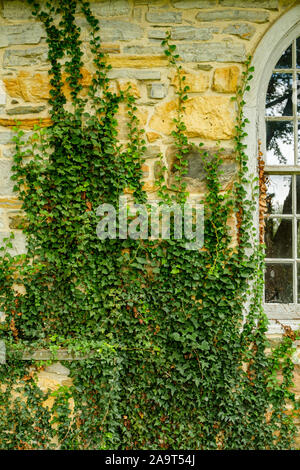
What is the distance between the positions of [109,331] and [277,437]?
5.52 feet

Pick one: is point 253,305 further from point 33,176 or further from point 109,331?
point 33,176

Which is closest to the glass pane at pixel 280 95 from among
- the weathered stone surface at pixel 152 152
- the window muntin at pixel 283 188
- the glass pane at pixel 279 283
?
the window muntin at pixel 283 188

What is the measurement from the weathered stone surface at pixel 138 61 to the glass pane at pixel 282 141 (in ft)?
Result: 3.71

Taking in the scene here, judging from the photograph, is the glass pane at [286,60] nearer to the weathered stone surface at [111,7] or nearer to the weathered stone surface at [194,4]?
the weathered stone surface at [194,4]

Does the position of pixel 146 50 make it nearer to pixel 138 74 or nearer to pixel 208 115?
pixel 138 74

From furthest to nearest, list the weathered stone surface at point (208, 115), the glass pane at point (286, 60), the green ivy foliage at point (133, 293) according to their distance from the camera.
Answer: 1. the glass pane at point (286, 60)
2. the weathered stone surface at point (208, 115)
3. the green ivy foliage at point (133, 293)

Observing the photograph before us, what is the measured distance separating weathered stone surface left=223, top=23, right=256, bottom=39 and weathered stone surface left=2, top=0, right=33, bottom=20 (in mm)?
1731

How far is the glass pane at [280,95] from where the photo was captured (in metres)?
3.18

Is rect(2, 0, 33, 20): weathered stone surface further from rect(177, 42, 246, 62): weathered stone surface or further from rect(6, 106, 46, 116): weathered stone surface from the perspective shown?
rect(177, 42, 246, 62): weathered stone surface

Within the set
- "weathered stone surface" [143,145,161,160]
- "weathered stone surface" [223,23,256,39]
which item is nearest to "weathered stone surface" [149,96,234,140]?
"weathered stone surface" [143,145,161,160]

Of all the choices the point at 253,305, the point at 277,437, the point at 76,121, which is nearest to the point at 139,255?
the point at 253,305

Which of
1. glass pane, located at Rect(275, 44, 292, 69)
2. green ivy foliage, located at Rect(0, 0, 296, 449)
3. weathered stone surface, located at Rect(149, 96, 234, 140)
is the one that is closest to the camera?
green ivy foliage, located at Rect(0, 0, 296, 449)

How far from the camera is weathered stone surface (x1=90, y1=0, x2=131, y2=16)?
297 centimetres

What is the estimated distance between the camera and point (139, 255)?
9.68ft
